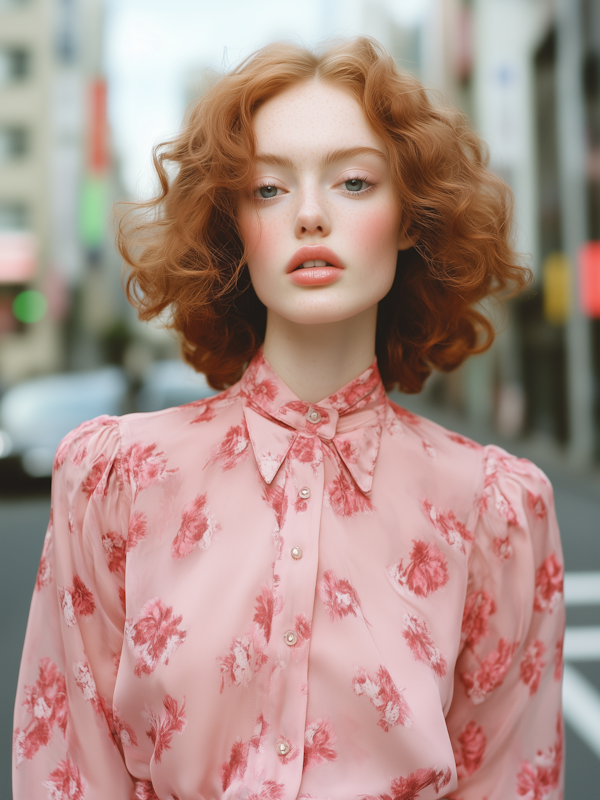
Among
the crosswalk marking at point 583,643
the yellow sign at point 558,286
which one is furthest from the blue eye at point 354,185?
the yellow sign at point 558,286

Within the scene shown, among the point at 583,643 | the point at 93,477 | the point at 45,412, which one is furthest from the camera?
the point at 45,412

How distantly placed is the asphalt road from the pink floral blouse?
1.85m

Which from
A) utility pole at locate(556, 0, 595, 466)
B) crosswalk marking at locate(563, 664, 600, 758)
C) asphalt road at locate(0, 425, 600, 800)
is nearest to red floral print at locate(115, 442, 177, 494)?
asphalt road at locate(0, 425, 600, 800)

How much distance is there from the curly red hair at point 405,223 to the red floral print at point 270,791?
2.41ft

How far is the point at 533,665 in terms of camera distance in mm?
1331

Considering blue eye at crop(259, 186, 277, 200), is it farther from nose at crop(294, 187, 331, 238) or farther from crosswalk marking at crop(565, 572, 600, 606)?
crosswalk marking at crop(565, 572, 600, 606)

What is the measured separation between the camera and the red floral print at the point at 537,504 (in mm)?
1326

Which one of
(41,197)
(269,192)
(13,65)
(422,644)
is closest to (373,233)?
(269,192)

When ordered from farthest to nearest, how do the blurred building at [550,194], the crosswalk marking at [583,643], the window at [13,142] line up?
the window at [13,142] → the blurred building at [550,194] → the crosswalk marking at [583,643]

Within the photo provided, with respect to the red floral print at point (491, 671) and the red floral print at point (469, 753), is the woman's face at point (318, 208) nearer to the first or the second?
the red floral print at point (491, 671)

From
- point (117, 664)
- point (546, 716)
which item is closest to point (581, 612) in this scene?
point (546, 716)

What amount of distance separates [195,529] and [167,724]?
0.28m

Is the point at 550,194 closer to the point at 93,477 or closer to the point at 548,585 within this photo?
the point at 548,585

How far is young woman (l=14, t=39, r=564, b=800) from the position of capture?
111 cm
